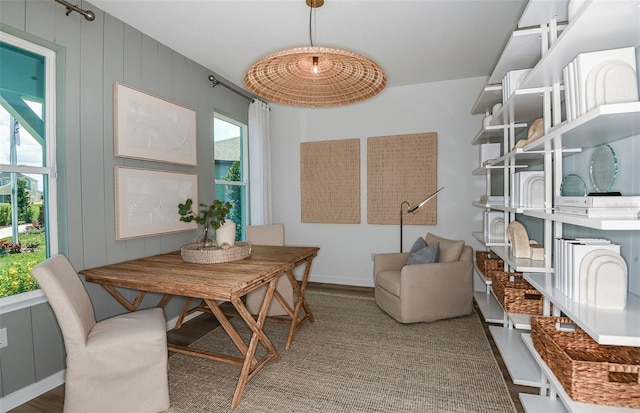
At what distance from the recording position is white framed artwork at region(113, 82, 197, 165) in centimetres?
259

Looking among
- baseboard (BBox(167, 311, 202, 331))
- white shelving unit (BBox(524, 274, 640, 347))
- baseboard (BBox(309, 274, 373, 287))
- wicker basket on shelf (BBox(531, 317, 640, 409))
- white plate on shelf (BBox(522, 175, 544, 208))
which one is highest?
white plate on shelf (BBox(522, 175, 544, 208))

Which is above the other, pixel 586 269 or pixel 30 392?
pixel 586 269

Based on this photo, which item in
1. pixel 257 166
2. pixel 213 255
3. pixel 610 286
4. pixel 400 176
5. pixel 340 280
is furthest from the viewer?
pixel 340 280

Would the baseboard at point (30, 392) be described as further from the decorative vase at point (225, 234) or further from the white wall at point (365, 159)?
the white wall at point (365, 159)

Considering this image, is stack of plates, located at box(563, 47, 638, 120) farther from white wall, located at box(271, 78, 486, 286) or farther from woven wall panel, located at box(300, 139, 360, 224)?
woven wall panel, located at box(300, 139, 360, 224)

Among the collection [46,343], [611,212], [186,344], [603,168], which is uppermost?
[603,168]

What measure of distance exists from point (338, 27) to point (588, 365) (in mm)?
2691

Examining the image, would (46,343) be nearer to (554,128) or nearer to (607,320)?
(607,320)

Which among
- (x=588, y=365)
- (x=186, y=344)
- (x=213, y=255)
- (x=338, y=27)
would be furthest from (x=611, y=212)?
(x=186, y=344)

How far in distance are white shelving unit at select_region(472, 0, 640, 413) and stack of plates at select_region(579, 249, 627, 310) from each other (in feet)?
0.15

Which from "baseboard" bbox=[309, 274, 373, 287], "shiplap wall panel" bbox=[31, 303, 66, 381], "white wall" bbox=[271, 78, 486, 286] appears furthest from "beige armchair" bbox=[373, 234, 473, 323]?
"shiplap wall panel" bbox=[31, 303, 66, 381]

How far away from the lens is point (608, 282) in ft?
4.46

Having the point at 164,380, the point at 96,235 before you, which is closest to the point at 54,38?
the point at 96,235

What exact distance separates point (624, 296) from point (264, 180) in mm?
3707
